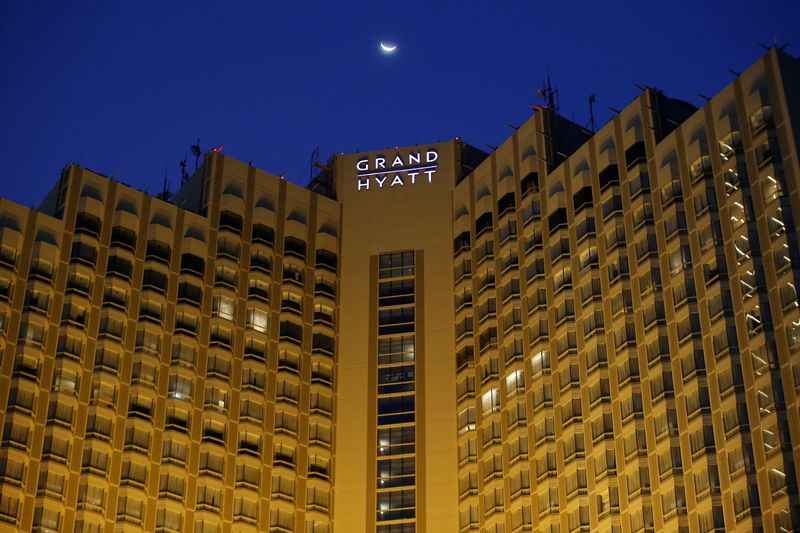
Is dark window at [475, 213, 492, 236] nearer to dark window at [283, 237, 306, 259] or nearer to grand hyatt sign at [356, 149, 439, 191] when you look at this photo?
grand hyatt sign at [356, 149, 439, 191]

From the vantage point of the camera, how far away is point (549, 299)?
14988 cm

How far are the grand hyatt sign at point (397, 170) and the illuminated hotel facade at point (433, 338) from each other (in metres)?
0.18

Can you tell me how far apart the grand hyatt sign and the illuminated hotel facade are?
0.18 m

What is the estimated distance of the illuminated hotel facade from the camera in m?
128

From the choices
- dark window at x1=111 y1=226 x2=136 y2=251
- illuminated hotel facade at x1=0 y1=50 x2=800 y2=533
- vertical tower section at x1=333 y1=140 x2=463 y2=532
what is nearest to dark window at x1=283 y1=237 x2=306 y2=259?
illuminated hotel facade at x1=0 y1=50 x2=800 y2=533

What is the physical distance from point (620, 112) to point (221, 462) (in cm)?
5327

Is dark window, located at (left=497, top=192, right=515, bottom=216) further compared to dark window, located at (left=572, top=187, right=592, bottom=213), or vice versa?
dark window, located at (left=497, top=192, right=515, bottom=216)

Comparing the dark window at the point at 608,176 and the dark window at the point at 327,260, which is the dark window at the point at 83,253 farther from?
the dark window at the point at 608,176

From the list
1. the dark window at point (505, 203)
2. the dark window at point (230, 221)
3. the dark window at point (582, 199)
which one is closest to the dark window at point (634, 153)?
the dark window at point (582, 199)

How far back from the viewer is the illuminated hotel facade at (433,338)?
12812 centimetres

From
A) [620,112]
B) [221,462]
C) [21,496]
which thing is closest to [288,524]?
[221,462]

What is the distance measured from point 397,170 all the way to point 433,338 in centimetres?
2276

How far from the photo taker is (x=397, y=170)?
173 m

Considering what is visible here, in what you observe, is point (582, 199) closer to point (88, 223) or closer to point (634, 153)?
point (634, 153)
